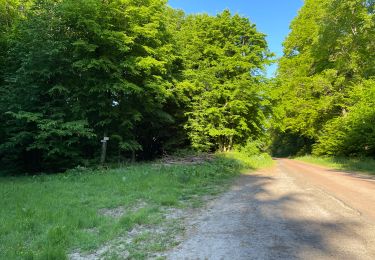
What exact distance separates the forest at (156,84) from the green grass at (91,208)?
512cm

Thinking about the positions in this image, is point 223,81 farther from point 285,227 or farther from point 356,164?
point 285,227

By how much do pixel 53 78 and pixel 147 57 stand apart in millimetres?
5374

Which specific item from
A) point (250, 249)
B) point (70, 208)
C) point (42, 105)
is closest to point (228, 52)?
point (42, 105)

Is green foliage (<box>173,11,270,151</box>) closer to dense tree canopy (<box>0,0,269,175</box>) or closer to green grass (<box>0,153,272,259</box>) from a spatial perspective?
dense tree canopy (<box>0,0,269,175</box>)

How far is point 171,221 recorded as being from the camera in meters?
7.68

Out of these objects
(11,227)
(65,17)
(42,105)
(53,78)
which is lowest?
(11,227)

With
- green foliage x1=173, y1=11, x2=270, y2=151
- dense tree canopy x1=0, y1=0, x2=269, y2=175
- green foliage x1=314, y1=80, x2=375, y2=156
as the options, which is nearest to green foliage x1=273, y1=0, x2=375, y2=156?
green foliage x1=314, y1=80, x2=375, y2=156

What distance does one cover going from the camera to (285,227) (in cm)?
680

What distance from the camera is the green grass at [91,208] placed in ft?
20.2

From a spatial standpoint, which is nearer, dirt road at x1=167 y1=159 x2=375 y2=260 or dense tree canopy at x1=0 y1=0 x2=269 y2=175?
dirt road at x1=167 y1=159 x2=375 y2=260

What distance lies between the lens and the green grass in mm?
6164

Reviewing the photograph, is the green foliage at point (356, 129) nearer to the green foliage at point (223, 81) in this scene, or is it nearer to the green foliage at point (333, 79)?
the green foliage at point (333, 79)

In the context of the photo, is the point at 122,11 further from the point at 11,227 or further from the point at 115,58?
the point at 11,227

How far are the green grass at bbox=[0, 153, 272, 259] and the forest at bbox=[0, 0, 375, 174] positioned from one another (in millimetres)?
5123
